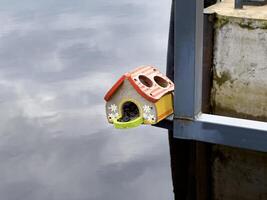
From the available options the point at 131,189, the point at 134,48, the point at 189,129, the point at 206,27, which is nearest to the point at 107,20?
the point at 134,48

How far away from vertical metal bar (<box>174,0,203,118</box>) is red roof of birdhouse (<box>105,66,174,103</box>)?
0.69ft

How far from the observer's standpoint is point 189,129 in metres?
3.25

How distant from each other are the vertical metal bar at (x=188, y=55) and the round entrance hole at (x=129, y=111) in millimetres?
362

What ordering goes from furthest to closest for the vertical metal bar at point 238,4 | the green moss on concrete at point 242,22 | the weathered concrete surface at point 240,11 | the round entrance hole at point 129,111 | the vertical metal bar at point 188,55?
the vertical metal bar at point 238,4 → the weathered concrete surface at point 240,11 → the green moss on concrete at point 242,22 → the round entrance hole at point 129,111 → the vertical metal bar at point 188,55

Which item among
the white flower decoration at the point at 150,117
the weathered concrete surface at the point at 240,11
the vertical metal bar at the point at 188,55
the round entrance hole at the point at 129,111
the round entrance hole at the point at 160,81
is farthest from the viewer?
the weathered concrete surface at the point at 240,11

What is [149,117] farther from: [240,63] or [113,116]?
[240,63]

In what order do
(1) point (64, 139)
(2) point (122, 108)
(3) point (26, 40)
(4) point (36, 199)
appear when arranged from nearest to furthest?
(2) point (122, 108), (4) point (36, 199), (1) point (64, 139), (3) point (26, 40)

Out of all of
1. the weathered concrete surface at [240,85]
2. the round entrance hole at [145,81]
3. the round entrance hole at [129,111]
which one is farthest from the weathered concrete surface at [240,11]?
the round entrance hole at [129,111]

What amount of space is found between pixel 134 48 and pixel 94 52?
1553 millimetres

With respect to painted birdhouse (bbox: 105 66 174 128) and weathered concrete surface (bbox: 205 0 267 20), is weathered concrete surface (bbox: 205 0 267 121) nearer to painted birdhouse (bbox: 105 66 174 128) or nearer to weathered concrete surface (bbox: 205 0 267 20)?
weathered concrete surface (bbox: 205 0 267 20)

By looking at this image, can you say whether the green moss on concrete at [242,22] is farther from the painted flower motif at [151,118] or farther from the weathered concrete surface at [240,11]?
the painted flower motif at [151,118]

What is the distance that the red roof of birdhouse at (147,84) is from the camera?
132 inches

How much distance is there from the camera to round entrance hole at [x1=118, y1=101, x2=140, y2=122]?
11.4 ft

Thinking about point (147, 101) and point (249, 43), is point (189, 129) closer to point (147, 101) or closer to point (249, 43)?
point (147, 101)
